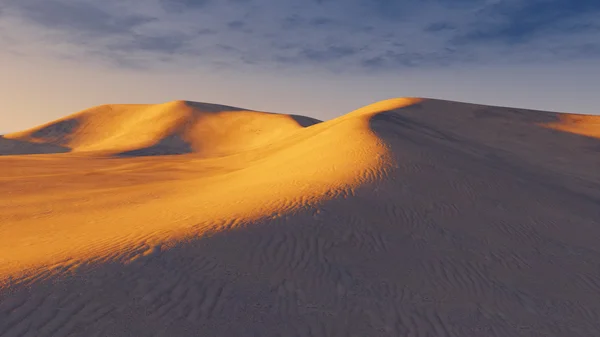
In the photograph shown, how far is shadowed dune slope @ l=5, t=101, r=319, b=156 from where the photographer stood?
62.2 metres

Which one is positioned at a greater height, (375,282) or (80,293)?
(80,293)

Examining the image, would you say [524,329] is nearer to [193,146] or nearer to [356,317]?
[356,317]

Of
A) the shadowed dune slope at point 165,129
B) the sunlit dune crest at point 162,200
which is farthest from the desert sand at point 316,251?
the shadowed dune slope at point 165,129

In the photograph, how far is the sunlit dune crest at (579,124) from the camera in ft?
129

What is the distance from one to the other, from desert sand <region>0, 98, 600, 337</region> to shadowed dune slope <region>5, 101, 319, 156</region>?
42.7m

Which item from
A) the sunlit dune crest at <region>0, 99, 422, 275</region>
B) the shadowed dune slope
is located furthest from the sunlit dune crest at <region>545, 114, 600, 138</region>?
the shadowed dune slope

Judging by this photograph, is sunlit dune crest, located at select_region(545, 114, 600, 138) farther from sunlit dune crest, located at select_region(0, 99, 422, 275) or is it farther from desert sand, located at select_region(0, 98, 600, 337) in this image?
sunlit dune crest, located at select_region(0, 99, 422, 275)

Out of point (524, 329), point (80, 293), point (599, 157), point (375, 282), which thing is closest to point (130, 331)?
point (80, 293)

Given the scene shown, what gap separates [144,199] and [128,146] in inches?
1875

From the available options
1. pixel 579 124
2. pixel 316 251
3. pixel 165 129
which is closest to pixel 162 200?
pixel 316 251

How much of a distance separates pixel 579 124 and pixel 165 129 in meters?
58.6

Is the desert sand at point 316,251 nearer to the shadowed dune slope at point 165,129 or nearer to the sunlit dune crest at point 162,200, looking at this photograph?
the sunlit dune crest at point 162,200

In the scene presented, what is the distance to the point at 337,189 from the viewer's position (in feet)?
40.9

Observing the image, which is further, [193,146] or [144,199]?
[193,146]
